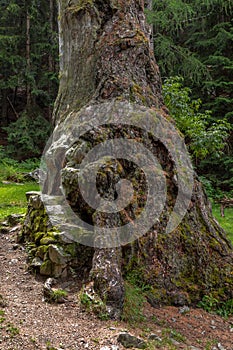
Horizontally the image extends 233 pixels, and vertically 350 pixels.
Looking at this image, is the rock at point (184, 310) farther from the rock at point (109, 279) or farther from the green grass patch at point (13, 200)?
the green grass patch at point (13, 200)

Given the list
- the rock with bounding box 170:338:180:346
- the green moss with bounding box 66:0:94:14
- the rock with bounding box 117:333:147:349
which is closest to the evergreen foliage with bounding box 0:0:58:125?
the green moss with bounding box 66:0:94:14

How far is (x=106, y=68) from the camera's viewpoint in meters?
4.45

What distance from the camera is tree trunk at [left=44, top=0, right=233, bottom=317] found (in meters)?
3.73

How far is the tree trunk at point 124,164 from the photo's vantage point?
12.2 ft

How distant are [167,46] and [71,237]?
10441 millimetres

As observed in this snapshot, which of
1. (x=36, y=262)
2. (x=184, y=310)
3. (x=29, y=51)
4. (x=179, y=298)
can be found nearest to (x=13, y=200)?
(x=36, y=262)

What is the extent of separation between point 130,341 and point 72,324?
479mm

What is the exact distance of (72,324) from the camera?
2928mm

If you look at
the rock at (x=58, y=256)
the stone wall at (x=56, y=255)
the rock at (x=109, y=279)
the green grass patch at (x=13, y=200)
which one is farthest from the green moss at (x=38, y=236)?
the green grass patch at (x=13, y=200)

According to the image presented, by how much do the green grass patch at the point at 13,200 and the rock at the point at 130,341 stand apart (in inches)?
172

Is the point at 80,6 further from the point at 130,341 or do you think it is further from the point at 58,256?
the point at 130,341

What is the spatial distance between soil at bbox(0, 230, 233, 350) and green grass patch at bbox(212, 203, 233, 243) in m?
3.90

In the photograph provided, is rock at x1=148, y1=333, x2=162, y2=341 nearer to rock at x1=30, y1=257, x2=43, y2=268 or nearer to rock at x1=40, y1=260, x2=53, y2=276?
rock at x1=40, y1=260, x2=53, y2=276

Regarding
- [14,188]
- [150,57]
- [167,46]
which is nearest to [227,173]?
[167,46]
